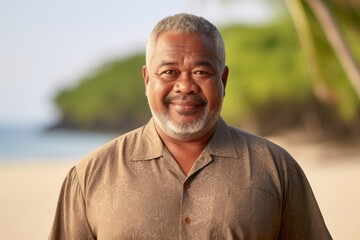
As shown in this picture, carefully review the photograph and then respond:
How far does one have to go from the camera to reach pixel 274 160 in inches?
106

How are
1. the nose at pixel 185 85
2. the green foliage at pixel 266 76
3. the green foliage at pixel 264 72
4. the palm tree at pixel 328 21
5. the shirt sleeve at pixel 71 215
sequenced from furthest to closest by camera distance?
the green foliage at pixel 264 72 < the green foliage at pixel 266 76 < the palm tree at pixel 328 21 < the shirt sleeve at pixel 71 215 < the nose at pixel 185 85

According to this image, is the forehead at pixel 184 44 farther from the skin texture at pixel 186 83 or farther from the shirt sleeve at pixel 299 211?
the shirt sleeve at pixel 299 211

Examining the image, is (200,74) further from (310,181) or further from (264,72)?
(264,72)

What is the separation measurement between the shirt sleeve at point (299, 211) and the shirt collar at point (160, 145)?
0.18 m

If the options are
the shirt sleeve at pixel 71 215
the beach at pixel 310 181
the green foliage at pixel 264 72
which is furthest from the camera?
the green foliage at pixel 264 72

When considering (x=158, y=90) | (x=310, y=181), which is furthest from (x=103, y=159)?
(x=310, y=181)

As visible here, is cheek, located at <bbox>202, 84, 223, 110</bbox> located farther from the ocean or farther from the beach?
the ocean

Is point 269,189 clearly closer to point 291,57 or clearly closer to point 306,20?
point 306,20

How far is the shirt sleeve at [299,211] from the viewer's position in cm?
270

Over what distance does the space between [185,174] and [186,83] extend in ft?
0.88

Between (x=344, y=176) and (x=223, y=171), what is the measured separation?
21.8 metres

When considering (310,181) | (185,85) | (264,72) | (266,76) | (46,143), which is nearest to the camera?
(185,85)

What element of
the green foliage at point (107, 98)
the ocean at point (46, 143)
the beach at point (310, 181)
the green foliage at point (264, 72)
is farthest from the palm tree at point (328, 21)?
the green foliage at point (107, 98)

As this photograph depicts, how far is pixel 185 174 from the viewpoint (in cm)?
264
